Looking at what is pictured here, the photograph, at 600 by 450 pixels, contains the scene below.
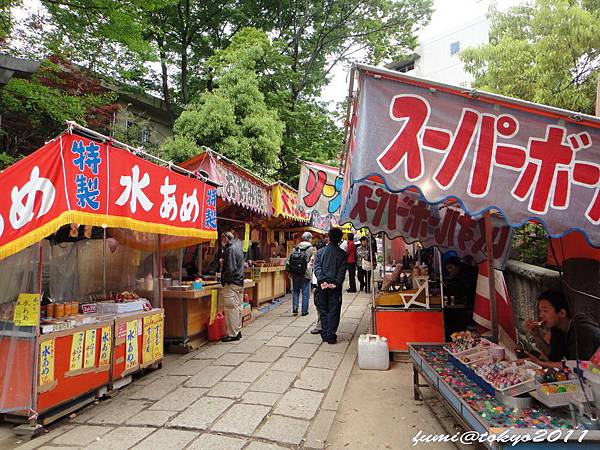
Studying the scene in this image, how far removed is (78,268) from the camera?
5418mm

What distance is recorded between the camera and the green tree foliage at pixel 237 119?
40.4ft

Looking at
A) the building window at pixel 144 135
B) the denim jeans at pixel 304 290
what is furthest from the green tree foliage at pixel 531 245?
the building window at pixel 144 135

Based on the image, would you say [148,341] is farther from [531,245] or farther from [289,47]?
[289,47]

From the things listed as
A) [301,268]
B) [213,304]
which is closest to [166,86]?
[301,268]

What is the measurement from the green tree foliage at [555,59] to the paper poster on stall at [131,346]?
11.4 m

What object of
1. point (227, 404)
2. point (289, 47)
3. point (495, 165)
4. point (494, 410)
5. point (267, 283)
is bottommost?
point (227, 404)

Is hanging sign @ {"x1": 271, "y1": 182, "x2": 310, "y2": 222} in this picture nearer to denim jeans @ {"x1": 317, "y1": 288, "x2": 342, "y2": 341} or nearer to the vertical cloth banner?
denim jeans @ {"x1": 317, "y1": 288, "x2": 342, "y2": 341}

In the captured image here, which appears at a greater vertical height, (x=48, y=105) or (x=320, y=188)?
(x=48, y=105)

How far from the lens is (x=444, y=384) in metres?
3.52

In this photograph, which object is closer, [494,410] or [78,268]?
[494,410]

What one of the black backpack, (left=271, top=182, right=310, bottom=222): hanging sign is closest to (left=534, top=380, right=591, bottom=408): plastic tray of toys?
the black backpack

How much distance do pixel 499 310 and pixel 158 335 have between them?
198 inches

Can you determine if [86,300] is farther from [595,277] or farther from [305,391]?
[595,277]

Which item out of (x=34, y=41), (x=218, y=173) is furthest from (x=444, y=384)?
(x=34, y=41)
